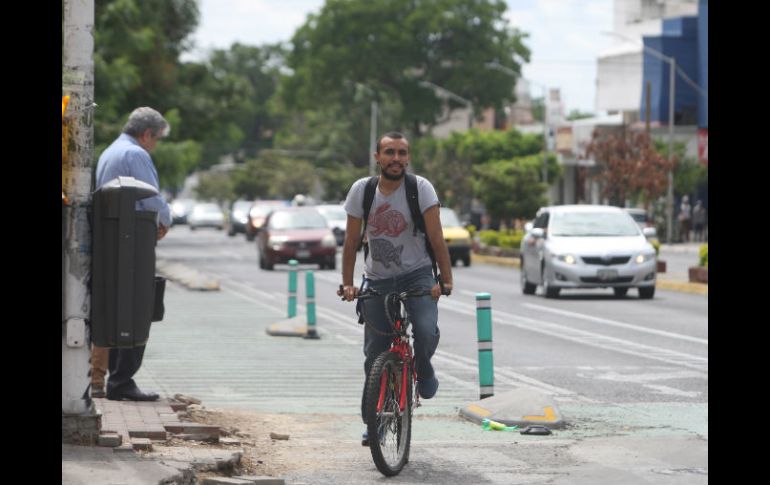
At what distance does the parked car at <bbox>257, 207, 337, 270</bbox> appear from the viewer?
40875 millimetres

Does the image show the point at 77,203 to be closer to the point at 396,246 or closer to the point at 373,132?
the point at 396,246

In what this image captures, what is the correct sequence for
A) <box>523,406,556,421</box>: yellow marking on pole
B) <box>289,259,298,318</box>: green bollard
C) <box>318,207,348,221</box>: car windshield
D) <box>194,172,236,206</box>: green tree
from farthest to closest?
<box>194,172,236,206</box>: green tree → <box>318,207,348,221</box>: car windshield → <box>289,259,298,318</box>: green bollard → <box>523,406,556,421</box>: yellow marking on pole

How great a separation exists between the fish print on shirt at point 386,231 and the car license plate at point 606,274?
59.9 ft

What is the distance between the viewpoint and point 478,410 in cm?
1212

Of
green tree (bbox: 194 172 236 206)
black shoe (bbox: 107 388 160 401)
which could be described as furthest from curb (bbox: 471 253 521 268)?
green tree (bbox: 194 172 236 206)

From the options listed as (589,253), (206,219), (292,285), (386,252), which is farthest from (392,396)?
(206,219)

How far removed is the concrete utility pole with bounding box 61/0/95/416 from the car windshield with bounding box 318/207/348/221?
1879 inches

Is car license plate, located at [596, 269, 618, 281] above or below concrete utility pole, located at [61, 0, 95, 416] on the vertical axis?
below

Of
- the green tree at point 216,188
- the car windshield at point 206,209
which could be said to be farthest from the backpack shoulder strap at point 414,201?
the green tree at point 216,188

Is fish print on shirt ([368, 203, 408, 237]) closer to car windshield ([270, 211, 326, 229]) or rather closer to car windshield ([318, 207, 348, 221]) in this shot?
car windshield ([270, 211, 326, 229])

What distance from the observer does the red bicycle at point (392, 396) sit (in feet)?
30.0

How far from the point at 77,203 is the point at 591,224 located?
66.6 ft
